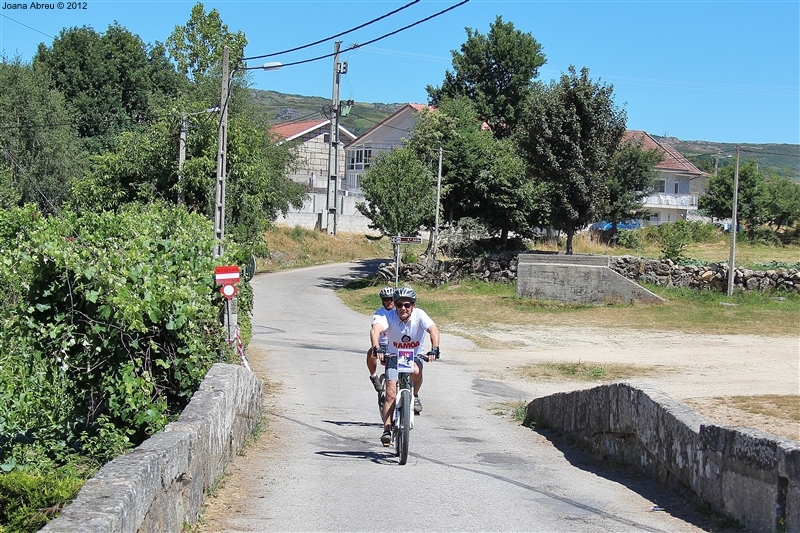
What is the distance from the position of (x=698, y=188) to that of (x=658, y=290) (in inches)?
Answer: 2109

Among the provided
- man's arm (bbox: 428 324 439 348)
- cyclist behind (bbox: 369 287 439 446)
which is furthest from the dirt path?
cyclist behind (bbox: 369 287 439 446)

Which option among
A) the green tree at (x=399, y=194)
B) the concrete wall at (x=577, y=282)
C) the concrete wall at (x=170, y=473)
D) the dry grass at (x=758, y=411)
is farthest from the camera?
the green tree at (x=399, y=194)

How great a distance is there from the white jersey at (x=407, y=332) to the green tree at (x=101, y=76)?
42.3 m

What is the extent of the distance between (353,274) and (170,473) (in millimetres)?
43454

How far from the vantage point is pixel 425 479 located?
8633 mm

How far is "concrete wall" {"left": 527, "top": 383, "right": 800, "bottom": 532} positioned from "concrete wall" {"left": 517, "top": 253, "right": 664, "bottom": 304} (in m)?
24.4

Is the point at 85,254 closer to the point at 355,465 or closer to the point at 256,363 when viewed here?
the point at 355,465

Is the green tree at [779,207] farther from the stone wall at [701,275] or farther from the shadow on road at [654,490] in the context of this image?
the shadow on road at [654,490]

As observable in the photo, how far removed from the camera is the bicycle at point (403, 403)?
925cm

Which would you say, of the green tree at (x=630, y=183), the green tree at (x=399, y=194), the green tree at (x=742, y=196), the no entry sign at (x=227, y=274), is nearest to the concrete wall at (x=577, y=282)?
the green tree at (x=399, y=194)

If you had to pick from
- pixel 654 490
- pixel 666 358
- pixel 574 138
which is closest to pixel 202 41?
pixel 574 138

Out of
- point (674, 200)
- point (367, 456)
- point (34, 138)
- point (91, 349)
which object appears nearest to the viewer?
point (91, 349)

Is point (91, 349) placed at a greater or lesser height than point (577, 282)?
greater

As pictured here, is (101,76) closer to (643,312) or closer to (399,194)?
(399,194)
